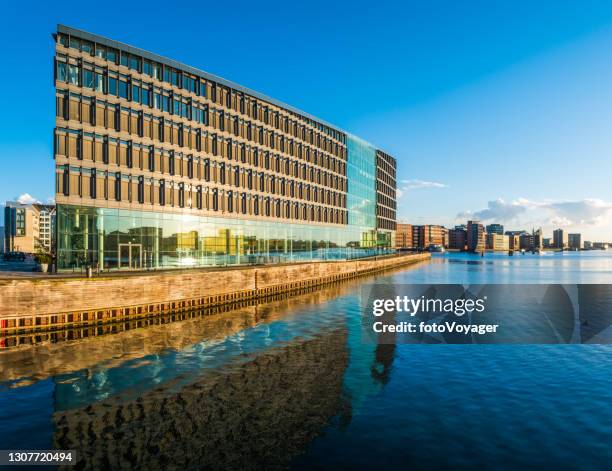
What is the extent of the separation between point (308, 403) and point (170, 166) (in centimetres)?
4604

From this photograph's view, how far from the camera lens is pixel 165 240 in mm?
53781

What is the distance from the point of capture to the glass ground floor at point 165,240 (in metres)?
45.7

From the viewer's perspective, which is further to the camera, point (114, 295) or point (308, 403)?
point (114, 295)

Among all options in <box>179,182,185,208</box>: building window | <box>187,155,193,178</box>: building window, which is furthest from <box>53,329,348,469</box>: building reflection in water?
<box>187,155,193,178</box>: building window

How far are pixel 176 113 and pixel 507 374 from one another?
52.7 meters

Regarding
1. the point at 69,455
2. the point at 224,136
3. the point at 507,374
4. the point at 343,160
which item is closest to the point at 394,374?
the point at 507,374

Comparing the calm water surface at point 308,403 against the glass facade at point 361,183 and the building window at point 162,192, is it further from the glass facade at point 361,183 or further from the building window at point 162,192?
the glass facade at point 361,183

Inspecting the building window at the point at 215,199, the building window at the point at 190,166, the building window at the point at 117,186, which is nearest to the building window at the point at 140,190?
the building window at the point at 117,186

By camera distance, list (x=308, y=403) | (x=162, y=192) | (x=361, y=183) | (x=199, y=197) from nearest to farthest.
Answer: (x=308, y=403) → (x=162, y=192) → (x=199, y=197) → (x=361, y=183)

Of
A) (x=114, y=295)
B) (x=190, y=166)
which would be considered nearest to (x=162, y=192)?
(x=190, y=166)

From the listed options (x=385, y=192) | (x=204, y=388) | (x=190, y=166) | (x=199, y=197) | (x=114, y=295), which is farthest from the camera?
(x=385, y=192)

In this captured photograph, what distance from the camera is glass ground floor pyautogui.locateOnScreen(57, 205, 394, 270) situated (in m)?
45.7

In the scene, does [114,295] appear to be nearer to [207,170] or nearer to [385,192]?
[207,170]

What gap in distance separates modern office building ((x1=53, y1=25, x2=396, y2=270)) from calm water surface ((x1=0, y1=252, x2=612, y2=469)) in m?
21.8
